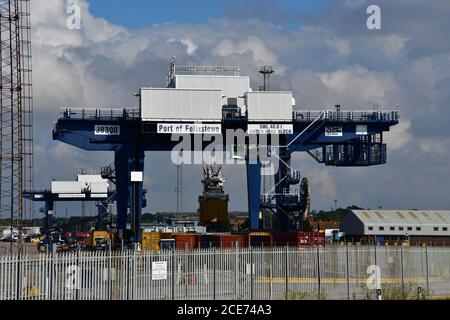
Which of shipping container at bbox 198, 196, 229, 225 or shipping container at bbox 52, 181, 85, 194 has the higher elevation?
shipping container at bbox 52, 181, 85, 194

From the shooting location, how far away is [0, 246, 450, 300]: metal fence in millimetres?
22234

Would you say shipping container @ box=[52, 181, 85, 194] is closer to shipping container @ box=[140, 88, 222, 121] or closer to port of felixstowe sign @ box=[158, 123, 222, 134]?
shipping container @ box=[140, 88, 222, 121]

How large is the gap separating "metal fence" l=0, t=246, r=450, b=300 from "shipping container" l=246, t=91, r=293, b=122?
23314mm

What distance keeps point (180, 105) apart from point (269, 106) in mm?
6352

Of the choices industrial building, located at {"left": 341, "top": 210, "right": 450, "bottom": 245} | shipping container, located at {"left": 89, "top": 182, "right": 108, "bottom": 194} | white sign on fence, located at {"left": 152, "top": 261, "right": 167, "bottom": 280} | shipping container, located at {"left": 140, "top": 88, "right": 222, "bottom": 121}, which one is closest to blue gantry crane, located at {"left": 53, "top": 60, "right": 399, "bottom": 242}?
shipping container, located at {"left": 140, "top": 88, "right": 222, "bottom": 121}

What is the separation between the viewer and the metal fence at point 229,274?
22234mm

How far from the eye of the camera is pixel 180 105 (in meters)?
56.8

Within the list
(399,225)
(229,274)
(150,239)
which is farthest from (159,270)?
(399,225)

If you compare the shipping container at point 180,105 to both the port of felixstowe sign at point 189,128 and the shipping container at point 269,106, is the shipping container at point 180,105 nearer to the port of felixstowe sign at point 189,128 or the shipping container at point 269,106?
the port of felixstowe sign at point 189,128

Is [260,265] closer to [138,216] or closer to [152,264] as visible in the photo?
[152,264]

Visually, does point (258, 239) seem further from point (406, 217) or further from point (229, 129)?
point (406, 217)

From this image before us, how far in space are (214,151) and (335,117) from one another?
30.0 feet

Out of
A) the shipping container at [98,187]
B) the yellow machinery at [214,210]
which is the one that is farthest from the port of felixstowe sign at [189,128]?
the shipping container at [98,187]
